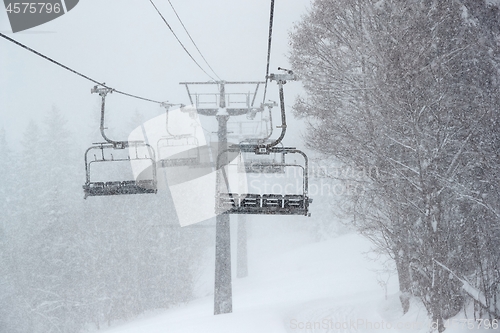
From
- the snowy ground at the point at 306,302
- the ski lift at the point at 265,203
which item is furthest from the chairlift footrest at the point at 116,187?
the snowy ground at the point at 306,302

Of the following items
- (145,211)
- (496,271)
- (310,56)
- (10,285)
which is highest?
(310,56)

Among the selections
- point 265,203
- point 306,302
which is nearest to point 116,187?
point 265,203

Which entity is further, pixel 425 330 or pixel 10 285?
pixel 10 285

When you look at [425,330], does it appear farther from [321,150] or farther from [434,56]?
[434,56]

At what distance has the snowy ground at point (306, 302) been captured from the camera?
36.0 ft

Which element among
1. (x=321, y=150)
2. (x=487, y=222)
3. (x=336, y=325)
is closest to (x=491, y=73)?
(x=487, y=222)

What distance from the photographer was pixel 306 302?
1355 centimetres

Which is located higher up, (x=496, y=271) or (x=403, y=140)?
(x=403, y=140)

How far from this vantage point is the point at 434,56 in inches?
330

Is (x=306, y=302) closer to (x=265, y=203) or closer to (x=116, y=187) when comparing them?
(x=265, y=203)

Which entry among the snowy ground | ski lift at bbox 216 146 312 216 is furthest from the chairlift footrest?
the snowy ground

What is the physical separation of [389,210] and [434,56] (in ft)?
12.0

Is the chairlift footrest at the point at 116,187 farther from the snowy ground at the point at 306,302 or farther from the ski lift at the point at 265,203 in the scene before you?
the snowy ground at the point at 306,302

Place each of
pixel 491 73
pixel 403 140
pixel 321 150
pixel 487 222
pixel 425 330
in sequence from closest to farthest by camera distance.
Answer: pixel 491 73 → pixel 487 222 → pixel 403 140 → pixel 425 330 → pixel 321 150
